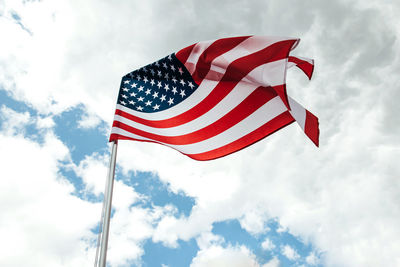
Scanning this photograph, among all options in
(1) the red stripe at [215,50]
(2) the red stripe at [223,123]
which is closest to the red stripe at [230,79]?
(2) the red stripe at [223,123]

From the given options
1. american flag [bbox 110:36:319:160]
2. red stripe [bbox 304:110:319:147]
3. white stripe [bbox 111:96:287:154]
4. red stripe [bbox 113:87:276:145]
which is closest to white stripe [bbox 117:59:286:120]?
american flag [bbox 110:36:319:160]

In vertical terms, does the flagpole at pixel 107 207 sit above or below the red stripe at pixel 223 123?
below

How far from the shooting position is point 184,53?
10.2 metres

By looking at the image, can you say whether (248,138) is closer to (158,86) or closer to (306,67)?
(306,67)

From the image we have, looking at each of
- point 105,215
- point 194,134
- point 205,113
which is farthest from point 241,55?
point 105,215

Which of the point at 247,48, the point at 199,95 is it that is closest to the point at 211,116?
the point at 199,95

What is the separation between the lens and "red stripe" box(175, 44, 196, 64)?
10141 millimetres

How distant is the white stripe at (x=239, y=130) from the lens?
9.71 m

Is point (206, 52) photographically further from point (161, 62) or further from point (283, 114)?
point (283, 114)

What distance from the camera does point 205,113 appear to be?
1038 cm

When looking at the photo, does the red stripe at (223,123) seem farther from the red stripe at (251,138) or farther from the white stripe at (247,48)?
the white stripe at (247,48)

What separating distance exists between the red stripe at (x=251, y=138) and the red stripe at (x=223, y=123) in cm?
49

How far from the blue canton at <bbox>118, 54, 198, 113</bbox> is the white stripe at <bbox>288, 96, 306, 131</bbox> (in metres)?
3.06

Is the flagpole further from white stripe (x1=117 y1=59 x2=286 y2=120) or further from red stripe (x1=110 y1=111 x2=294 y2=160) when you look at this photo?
white stripe (x1=117 y1=59 x2=286 y2=120)
